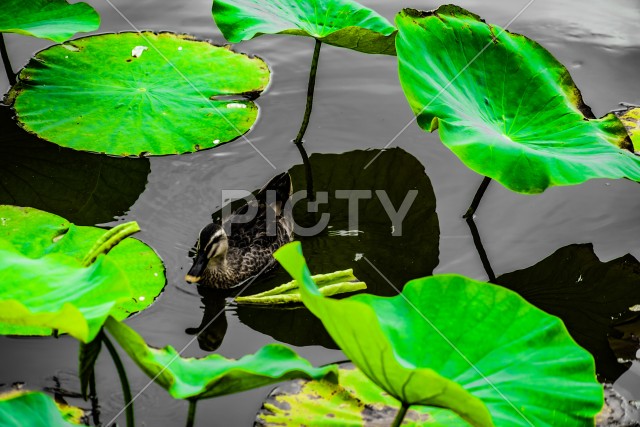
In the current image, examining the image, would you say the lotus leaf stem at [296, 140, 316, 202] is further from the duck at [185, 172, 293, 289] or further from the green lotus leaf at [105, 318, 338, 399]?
the green lotus leaf at [105, 318, 338, 399]

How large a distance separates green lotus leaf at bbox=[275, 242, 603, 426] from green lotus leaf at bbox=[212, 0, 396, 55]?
290cm

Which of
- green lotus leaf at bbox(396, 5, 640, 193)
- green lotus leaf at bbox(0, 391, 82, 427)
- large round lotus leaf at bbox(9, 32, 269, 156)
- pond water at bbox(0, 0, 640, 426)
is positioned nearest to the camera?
green lotus leaf at bbox(0, 391, 82, 427)

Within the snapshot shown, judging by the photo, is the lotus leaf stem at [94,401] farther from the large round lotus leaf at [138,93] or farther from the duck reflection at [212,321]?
the large round lotus leaf at [138,93]

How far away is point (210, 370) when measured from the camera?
3.94 metres

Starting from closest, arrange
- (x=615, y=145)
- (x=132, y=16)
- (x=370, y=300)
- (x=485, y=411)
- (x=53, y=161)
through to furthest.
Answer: (x=485, y=411) → (x=370, y=300) → (x=615, y=145) → (x=53, y=161) → (x=132, y=16)

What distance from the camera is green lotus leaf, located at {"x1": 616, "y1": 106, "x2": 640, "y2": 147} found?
7578 mm

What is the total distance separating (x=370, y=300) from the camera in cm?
438

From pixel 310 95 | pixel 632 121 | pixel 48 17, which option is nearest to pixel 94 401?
pixel 310 95

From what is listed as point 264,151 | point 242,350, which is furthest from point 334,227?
point 242,350

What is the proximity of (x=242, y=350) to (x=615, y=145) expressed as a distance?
3.17m

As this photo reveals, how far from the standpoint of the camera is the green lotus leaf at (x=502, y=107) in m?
6.02

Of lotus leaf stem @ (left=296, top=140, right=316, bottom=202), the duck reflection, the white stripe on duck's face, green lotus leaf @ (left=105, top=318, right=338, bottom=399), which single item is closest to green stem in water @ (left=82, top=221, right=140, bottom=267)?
green lotus leaf @ (left=105, top=318, right=338, bottom=399)

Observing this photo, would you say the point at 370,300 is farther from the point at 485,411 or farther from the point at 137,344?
the point at 137,344

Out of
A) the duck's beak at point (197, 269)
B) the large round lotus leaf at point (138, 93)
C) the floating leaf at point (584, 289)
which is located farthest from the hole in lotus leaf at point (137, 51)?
the floating leaf at point (584, 289)
